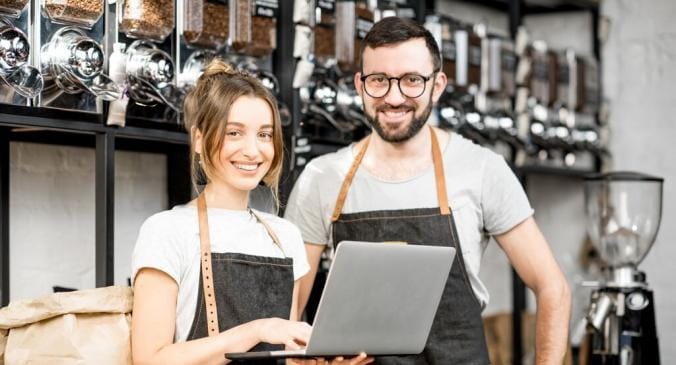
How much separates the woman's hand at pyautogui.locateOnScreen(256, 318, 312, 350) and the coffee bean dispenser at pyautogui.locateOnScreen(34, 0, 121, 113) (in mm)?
639

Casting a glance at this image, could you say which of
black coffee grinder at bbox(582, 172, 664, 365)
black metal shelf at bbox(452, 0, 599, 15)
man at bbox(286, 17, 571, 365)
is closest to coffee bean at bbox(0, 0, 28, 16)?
man at bbox(286, 17, 571, 365)

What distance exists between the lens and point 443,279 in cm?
194

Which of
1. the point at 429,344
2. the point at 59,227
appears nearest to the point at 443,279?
the point at 429,344

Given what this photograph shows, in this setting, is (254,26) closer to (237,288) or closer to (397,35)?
(397,35)

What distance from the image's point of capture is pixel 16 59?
195 centimetres

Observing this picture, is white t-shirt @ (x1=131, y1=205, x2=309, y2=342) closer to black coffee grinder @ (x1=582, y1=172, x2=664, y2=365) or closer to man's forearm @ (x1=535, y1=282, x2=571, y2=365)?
man's forearm @ (x1=535, y1=282, x2=571, y2=365)

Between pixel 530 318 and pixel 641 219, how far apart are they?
0.89m

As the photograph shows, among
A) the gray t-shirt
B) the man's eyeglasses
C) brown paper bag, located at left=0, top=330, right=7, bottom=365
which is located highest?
the man's eyeglasses

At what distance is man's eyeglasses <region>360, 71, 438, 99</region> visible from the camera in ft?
7.47

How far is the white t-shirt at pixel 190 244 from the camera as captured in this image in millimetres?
1814

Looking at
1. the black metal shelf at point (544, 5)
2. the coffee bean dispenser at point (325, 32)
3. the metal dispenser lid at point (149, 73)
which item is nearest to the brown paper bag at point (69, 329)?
the metal dispenser lid at point (149, 73)

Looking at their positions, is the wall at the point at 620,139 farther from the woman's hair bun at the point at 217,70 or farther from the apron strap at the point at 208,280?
the apron strap at the point at 208,280

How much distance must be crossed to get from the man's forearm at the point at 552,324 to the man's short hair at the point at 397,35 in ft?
1.90

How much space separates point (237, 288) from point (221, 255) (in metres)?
0.07
